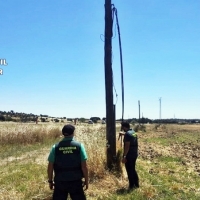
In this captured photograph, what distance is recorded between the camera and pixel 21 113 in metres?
106

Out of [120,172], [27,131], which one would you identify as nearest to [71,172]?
[120,172]

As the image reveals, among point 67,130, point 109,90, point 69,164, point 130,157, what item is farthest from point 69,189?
point 109,90

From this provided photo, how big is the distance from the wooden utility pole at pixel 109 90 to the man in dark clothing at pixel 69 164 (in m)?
4.14

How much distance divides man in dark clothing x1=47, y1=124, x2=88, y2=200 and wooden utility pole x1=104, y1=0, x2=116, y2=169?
4137mm

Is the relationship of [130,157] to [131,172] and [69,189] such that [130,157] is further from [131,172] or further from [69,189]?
[69,189]

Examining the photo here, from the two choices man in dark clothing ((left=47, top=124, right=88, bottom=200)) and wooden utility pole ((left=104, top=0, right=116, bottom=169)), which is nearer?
man in dark clothing ((left=47, top=124, right=88, bottom=200))

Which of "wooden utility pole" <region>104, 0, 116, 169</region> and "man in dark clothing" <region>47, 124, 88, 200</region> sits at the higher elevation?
"wooden utility pole" <region>104, 0, 116, 169</region>

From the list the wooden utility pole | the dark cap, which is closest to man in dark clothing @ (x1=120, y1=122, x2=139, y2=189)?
the wooden utility pole

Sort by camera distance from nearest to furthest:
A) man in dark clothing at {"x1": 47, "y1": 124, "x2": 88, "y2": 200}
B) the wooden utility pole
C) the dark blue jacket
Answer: man in dark clothing at {"x1": 47, "y1": 124, "x2": 88, "y2": 200} < the dark blue jacket < the wooden utility pole

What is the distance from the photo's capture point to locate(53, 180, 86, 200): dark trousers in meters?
5.75

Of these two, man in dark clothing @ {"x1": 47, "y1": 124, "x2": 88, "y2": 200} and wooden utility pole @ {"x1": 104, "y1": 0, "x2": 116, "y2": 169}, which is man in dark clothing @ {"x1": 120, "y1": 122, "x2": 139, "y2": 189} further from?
man in dark clothing @ {"x1": 47, "y1": 124, "x2": 88, "y2": 200}

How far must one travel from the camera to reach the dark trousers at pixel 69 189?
5.75 metres

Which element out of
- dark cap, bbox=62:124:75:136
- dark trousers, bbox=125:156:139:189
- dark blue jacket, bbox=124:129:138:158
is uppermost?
dark cap, bbox=62:124:75:136

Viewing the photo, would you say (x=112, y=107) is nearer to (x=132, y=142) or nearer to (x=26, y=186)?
(x=132, y=142)
